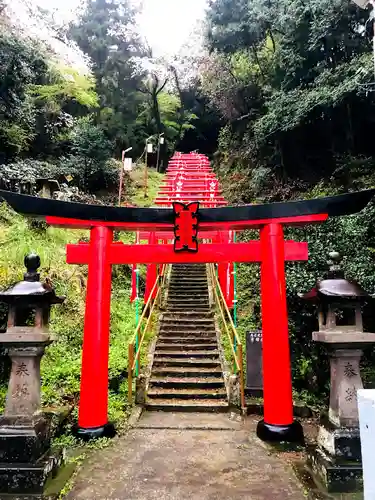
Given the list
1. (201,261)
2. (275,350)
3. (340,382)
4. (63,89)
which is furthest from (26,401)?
(63,89)

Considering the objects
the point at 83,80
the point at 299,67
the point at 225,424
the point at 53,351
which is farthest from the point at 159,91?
the point at 225,424

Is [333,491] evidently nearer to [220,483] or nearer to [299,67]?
[220,483]

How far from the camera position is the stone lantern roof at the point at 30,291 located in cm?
423

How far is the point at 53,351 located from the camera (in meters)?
7.48

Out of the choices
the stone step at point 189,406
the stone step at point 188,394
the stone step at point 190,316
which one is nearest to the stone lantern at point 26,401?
the stone step at point 189,406

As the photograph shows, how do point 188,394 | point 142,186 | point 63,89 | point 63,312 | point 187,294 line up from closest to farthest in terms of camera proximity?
point 188,394, point 63,312, point 187,294, point 63,89, point 142,186

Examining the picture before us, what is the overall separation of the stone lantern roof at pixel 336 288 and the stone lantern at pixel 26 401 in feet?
10.9

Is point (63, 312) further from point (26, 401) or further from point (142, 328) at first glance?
point (26, 401)

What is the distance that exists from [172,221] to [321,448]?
11.6 feet

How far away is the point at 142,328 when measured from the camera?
9.38 m

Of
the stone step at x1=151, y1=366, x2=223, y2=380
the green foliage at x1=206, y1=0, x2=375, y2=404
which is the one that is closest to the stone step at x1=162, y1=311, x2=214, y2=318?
the green foliage at x1=206, y1=0, x2=375, y2=404

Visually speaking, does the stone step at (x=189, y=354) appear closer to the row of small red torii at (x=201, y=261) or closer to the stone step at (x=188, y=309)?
the stone step at (x=188, y=309)

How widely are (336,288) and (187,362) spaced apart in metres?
4.57

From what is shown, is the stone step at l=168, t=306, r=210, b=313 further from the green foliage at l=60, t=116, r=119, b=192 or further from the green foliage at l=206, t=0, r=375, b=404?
the green foliage at l=60, t=116, r=119, b=192
